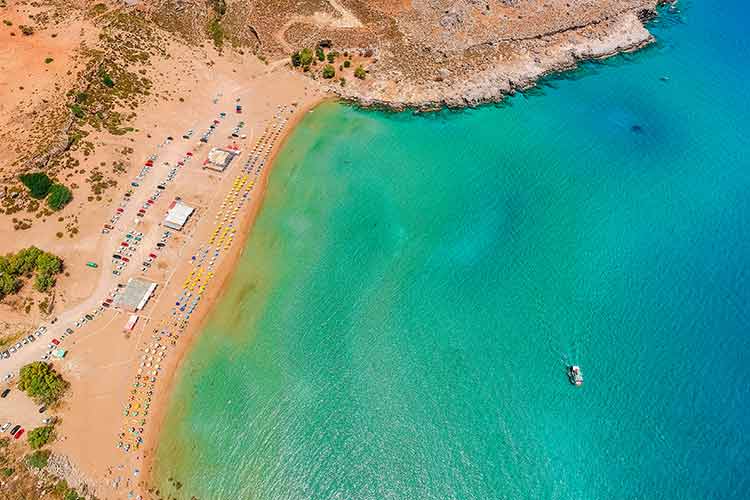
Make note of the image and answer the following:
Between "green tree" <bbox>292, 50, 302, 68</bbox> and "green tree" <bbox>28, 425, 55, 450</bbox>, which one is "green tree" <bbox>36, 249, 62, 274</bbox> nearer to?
"green tree" <bbox>28, 425, 55, 450</bbox>

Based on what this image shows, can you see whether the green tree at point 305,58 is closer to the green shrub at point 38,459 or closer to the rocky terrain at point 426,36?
the rocky terrain at point 426,36

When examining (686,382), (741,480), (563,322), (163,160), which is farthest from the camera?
(163,160)

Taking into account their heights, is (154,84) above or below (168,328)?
above

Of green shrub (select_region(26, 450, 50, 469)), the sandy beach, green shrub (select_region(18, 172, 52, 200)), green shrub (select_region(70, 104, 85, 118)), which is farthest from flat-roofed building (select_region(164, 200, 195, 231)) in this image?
green shrub (select_region(26, 450, 50, 469))

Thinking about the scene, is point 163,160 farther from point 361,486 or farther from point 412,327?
point 361,486

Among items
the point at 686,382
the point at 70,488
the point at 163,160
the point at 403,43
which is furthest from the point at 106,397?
the point at 403,43
